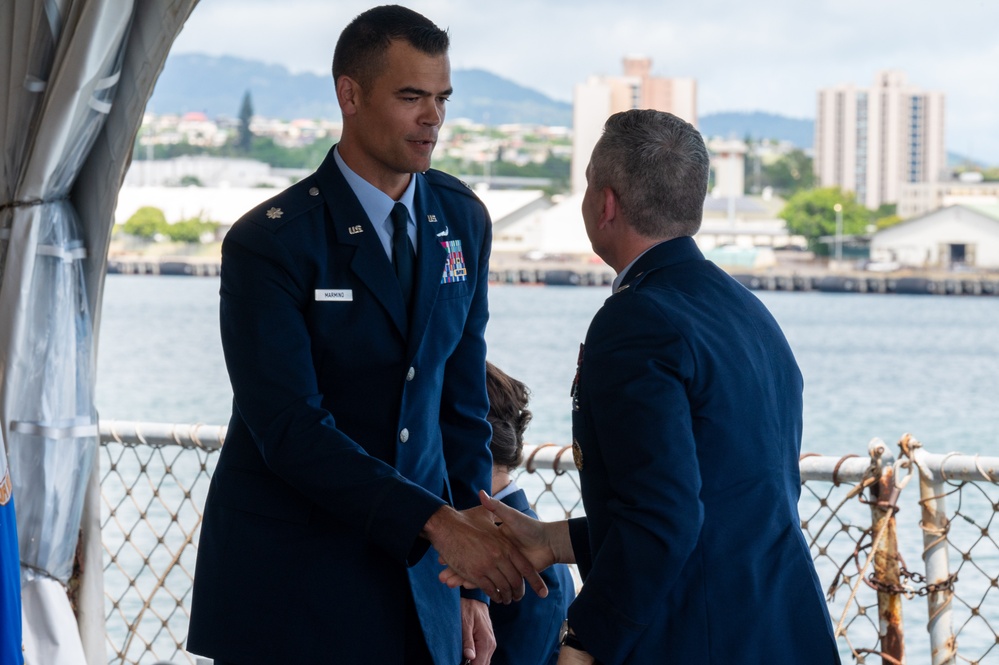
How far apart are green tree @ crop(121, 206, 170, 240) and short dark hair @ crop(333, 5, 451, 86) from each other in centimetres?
3898

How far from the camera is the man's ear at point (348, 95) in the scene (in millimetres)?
1689

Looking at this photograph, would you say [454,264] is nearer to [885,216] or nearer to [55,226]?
[55,226]

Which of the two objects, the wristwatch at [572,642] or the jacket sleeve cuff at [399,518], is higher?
the jacket sleeve cuff at [399,518]

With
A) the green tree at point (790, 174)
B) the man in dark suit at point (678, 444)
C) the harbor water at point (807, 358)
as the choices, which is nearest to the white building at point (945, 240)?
the harbor water at point (807, 358)

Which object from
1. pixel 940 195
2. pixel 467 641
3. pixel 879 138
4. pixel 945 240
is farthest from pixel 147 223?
pixel 879 138

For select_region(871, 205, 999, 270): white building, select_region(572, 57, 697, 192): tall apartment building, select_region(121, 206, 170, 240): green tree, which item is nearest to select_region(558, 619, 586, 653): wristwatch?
select_region(121, 206, 170, 240): green tree

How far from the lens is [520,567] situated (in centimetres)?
171

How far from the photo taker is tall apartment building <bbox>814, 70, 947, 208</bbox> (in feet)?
207

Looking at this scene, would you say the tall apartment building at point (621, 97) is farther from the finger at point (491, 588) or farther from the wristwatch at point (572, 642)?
the wristwatch at point (572, 642)

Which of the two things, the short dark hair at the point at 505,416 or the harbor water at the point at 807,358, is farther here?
the harbor water at the point at 807,358

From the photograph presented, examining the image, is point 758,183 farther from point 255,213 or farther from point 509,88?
point 255,213

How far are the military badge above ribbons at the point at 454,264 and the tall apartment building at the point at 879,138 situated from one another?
198 feet

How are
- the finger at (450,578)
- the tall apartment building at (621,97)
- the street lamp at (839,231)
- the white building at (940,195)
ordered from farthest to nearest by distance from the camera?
the white building at (940,195), the street lamp at (839,231), the tall apartment building at (621,97), the finger at (450,578)

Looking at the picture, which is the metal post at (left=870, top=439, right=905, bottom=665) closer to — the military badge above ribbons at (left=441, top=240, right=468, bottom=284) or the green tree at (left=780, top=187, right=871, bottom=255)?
the military badge above ribbons at (left=441, top=240, right=468, bottom=284)
